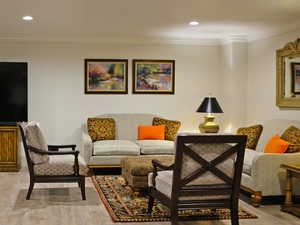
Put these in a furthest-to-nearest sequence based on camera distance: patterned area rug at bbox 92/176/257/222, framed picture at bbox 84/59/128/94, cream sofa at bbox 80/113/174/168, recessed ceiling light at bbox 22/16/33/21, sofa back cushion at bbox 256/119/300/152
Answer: framed picture at bbox 84/59/128/94 < cream sofa at bbox 80/113/174/168 < sofa back cushion at bbox 256/119/300/152 < recessed ceiling light at bbox 22/16/33/21 < patterned area rug at bbox 92/176/257/222

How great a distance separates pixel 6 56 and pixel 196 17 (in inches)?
152

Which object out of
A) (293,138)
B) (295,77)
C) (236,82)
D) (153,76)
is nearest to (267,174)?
(293,138)

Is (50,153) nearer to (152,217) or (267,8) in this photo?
(152,217)

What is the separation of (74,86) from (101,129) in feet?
3.47

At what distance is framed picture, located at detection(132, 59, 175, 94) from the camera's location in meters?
9.26

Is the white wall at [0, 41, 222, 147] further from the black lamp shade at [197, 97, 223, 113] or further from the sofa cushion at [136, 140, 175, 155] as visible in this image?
the sofa cushion at [136, 140, 175, 155]

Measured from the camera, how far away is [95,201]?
595 cm

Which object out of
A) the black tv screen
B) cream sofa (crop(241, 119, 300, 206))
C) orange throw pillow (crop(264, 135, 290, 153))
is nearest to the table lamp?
orange throw pillow (crop(264, 135, 290, 153))

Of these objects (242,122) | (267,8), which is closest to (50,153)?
(267,8)

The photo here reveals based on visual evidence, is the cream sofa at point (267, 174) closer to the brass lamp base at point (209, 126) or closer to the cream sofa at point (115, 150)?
the cream sofa at point (115, 150)

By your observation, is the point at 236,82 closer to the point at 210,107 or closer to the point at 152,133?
the point at 210,107

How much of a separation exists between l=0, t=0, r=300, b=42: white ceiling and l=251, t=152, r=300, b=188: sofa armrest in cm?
180

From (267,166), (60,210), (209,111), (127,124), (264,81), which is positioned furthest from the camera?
(127,124)

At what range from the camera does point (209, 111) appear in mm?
8492
